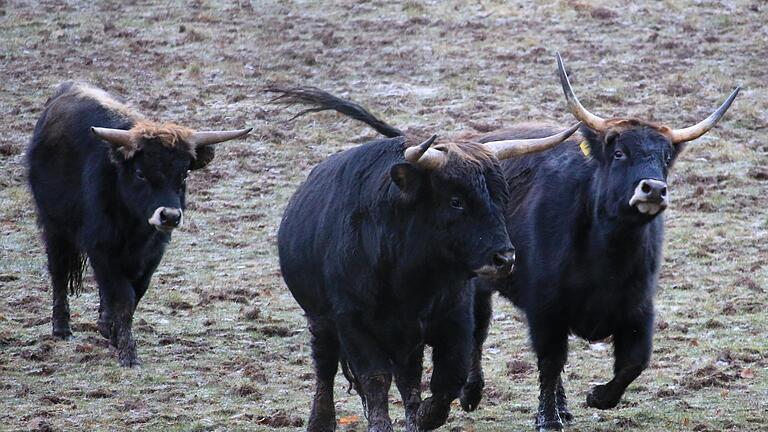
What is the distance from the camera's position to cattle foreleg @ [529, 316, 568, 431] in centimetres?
657

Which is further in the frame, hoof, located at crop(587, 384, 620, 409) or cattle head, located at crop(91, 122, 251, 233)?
cattle head, located at crop(91, 122, 251, 233)

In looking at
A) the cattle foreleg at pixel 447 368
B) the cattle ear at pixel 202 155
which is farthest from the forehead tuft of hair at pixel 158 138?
the cattle foreleg at pixel 447 368

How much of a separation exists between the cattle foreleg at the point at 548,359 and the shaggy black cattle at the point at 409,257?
3.46ft

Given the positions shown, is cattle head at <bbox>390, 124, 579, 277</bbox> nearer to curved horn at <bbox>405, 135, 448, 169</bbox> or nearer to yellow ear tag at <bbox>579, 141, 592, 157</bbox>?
curved horn at <bbox>405, 135, 448, 169</bbox>

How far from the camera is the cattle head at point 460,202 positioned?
5129 mm

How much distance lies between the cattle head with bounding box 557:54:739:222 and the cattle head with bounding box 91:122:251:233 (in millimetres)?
2555

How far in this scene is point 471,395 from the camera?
6.84 meters

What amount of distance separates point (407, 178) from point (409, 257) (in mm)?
338

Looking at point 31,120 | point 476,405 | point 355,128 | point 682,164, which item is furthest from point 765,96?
point 476,405

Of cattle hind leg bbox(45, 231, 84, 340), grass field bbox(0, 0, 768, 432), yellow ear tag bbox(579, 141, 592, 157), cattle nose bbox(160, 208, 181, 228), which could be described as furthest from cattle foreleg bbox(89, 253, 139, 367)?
yellow ear tag bbox(579, 141, 592, 157)

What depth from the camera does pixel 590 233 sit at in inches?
261

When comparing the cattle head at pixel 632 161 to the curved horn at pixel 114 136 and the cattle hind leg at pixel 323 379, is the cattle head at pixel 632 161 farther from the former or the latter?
the curved horn at pixel 114 136

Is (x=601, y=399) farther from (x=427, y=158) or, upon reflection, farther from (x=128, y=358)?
(x=128, y=358)

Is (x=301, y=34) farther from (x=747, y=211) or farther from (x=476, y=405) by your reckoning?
(x=476, y=405)
